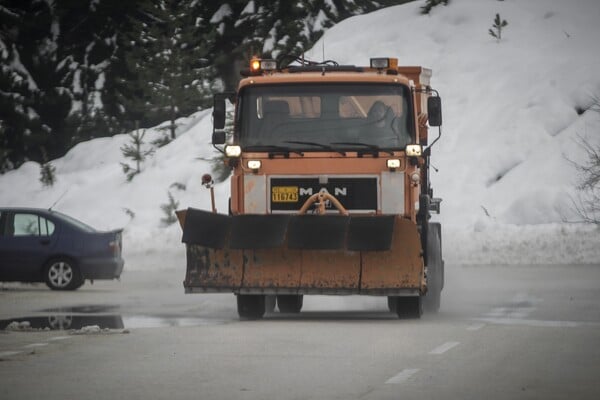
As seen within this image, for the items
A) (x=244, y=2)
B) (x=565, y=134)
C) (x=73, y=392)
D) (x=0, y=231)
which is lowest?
(x=73, y=392)

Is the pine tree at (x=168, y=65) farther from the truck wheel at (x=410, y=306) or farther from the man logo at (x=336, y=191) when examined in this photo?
the truck wheel at (x=410, y=306)

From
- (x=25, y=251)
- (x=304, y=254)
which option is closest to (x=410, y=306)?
(x=304, y=254)

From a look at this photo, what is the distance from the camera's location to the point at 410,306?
18625 millimetres

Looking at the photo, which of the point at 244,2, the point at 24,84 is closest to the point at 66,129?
the point at 24,84

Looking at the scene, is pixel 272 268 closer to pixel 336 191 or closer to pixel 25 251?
pixel 336 191

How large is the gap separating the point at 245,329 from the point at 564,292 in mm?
8478

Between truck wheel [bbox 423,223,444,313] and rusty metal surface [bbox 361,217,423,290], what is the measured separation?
1924 millimetres

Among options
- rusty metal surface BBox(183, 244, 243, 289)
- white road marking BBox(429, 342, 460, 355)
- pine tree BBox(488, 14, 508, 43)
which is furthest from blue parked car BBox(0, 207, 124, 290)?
pine tree BBox(488, 14, 508, 43)

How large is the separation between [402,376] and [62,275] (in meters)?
14.3

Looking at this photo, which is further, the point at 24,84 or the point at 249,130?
the point at 24,84

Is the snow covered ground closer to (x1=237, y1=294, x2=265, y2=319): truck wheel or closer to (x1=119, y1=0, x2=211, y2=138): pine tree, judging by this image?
(x1=119, y1=0, x2=211, y2=138): pine tree

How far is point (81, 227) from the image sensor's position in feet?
85.7

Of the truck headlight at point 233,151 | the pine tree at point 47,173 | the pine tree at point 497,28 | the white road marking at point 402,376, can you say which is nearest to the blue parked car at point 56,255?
the truck headlight at point 233,151

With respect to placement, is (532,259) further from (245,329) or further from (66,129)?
(66,129)
